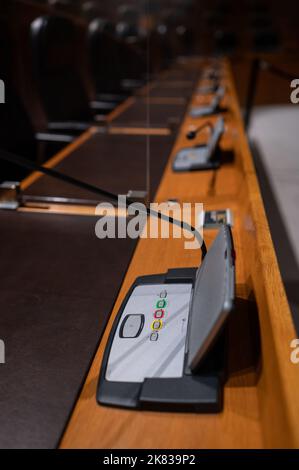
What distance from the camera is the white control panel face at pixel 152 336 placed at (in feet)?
1.86

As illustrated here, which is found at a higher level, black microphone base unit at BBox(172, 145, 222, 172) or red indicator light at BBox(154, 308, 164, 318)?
black microphone base unit at BBox(172, 145, 222, 172)

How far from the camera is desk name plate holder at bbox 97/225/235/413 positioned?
1.69ft

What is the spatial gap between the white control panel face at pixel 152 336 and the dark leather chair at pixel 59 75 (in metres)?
1.27

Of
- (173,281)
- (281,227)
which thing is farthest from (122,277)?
(281,227)

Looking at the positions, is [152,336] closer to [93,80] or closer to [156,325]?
[156,325]

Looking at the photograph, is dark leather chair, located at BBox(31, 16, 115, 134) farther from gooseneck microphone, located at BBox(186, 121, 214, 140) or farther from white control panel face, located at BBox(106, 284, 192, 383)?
white control panel face, located at BBox(106, 284, 192, 383)

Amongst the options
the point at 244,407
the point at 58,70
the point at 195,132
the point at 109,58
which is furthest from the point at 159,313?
the point at 109,58

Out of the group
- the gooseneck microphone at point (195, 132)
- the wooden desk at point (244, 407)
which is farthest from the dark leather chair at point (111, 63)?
the wooden desk at point (244, 407)

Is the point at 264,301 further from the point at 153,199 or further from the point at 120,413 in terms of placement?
the point at 153,199

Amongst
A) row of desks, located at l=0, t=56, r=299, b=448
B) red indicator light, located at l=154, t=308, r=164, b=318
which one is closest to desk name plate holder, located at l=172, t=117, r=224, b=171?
row of desks, located at l=0, t=56, r=299, b=448

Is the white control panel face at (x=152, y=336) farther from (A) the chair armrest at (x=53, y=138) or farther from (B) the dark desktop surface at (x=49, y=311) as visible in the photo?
(A) the chair armrest at (x=53, y=138)
